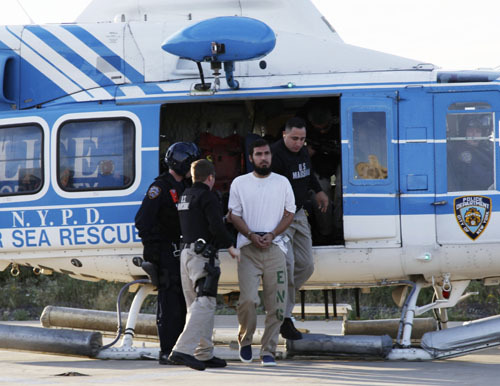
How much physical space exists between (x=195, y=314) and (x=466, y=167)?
10.3 ft

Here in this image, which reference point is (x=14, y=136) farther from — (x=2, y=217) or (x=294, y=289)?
(x=294, y=289)

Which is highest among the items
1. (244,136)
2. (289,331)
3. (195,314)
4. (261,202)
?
(244,136)

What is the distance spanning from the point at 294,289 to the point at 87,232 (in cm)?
221

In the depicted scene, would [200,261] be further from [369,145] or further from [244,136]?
[244,136]

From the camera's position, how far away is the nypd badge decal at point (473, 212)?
873 centimetres

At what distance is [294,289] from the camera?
8.55 metres

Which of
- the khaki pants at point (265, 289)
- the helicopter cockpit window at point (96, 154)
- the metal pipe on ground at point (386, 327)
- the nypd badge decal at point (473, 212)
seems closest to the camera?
the khaki pants at point (265, 289)

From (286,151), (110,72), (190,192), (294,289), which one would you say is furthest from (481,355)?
(110,72)

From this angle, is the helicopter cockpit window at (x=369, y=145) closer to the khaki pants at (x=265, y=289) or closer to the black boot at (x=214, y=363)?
the khaki pants at (x=265, y=289)

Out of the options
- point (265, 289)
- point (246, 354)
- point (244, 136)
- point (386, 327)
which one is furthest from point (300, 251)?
point (386, 327)

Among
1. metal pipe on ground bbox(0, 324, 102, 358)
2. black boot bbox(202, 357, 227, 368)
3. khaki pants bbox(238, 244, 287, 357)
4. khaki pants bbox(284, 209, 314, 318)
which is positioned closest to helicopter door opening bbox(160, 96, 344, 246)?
khaki pants bbox(284, 209, 314, 318)

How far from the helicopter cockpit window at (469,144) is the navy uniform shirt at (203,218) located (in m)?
2.51

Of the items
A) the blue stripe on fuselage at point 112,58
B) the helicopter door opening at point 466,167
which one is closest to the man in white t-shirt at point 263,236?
the helicopter door opening at point 466,167

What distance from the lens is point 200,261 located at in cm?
777
